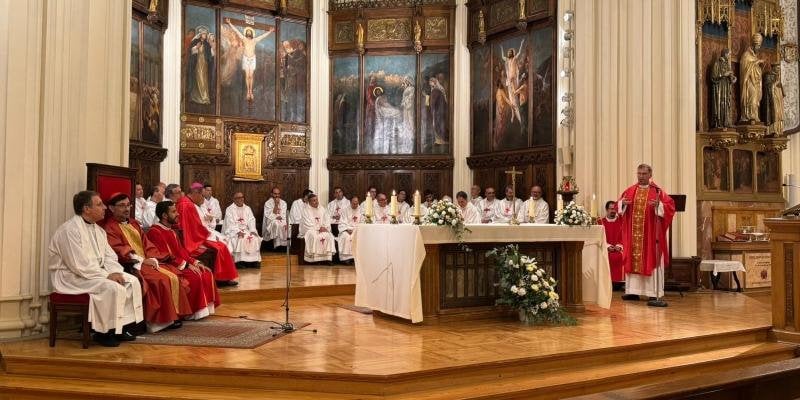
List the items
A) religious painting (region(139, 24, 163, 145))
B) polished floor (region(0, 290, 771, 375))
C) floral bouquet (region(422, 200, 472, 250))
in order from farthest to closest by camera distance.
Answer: religious painting (region(139, 24, 163, 145)) < floral bouquet (region(422, 200, 472, 250)) < polished floor (region(0, 290, 771, 375))

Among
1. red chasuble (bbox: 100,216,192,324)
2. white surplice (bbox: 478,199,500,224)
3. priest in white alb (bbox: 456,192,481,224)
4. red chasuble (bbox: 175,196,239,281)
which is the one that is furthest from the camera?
white surplice (bbox: 478,199,500,224)

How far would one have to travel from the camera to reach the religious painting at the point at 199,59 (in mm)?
14102

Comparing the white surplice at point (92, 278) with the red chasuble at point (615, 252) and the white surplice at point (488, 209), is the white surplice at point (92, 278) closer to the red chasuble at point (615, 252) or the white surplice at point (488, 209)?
the red chasuble at point (615, 252)

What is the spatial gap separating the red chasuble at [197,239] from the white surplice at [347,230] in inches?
163

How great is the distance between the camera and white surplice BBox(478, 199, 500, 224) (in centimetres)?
1404

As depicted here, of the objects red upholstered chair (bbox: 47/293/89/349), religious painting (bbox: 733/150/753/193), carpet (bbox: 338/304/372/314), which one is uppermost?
religious painting (bbox: 733/150/753/193)

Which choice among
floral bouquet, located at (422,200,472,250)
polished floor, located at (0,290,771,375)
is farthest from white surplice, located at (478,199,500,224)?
floral bouquet, located at (422,200,472,250)

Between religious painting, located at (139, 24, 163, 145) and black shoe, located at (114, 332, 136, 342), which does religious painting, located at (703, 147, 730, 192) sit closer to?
black shoe, located at (114, 332, 136, 342)

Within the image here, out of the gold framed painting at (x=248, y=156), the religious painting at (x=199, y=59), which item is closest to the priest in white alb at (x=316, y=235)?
the gold framed painting at (x=248, y=156)

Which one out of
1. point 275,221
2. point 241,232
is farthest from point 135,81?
point 275,221

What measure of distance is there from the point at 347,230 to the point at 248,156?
109 inches

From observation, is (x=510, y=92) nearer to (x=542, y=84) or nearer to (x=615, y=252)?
(x=542, y=84)

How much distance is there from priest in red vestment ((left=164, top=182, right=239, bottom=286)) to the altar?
239 cm

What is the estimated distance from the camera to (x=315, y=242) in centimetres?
1335
